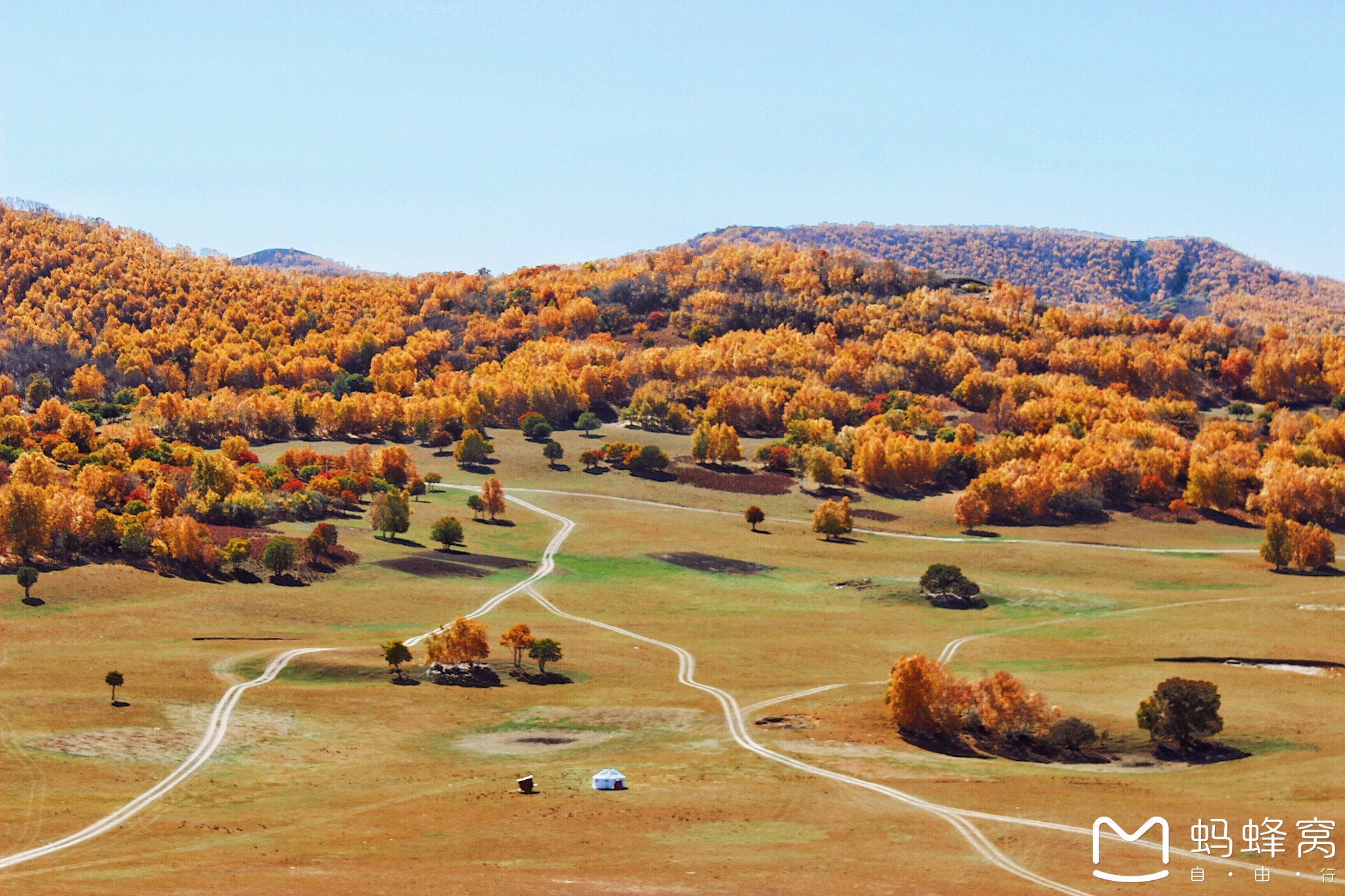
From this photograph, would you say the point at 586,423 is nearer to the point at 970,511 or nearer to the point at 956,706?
the point at 970,511

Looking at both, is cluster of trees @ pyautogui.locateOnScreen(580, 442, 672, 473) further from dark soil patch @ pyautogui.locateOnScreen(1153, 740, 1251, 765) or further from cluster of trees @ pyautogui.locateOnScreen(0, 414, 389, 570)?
dark soil patch @ pyautogui.locateOnScreen(1153, 740, 1251, 765)

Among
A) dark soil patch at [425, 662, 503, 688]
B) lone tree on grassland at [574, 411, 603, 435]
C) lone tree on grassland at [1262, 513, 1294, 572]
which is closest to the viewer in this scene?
dark soil patch at [425, 662, 503, 688]

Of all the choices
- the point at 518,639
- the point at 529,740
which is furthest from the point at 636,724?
the point at 518,639

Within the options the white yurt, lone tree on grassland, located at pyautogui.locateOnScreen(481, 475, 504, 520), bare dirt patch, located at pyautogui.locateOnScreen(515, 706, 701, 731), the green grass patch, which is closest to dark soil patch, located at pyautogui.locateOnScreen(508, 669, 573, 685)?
bare dirt patch, located at pyautogui.locateOnScreen(515, 706, 701, 731)

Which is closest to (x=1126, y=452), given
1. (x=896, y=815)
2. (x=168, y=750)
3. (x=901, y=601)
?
(x=901, y=601)

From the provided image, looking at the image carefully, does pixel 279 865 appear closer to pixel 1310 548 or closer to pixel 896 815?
pixel 896 815
